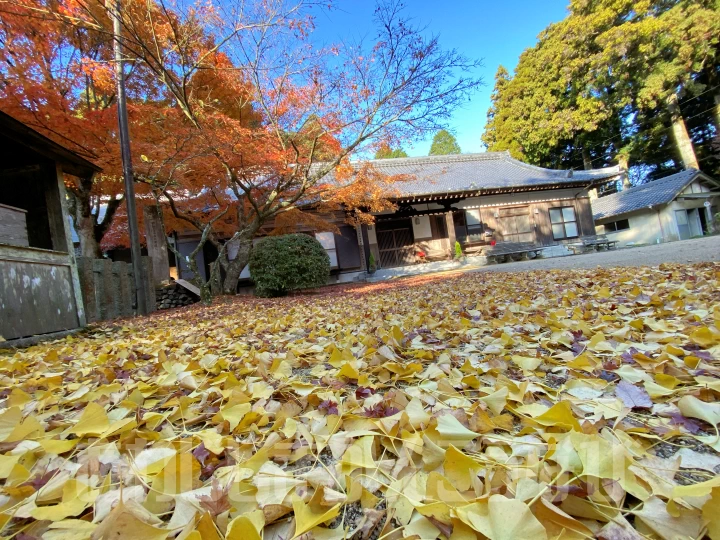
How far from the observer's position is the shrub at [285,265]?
7508 millimetres

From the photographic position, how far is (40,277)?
11.6ft

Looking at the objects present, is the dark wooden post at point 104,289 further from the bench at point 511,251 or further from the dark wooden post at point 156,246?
the bench at point 511,251

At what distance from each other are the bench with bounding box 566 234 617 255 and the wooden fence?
1289 centimetres

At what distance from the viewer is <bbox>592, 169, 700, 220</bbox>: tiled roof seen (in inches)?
591

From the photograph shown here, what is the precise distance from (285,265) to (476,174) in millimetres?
10207

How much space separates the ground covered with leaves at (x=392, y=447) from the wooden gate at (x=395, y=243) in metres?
11.0

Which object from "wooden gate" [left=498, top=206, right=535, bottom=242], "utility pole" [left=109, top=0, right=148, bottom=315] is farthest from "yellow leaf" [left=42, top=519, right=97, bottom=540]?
"wooden gate" [left=498, top=206, right=535, bottom=242]

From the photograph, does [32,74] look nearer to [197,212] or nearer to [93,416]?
[197,212]

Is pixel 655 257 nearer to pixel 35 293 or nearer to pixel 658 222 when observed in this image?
pixel 35 293

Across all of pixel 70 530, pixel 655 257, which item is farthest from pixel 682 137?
pixel 70 530

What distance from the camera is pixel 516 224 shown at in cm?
1293

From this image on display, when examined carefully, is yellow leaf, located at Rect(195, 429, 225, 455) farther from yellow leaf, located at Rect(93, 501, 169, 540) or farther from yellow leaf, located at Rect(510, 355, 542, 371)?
yellow leaf, located at Rect(510, 355, 542, 371)

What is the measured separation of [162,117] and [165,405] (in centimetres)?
691

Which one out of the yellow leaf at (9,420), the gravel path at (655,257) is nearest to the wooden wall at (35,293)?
the yellow leaf at (9,420)
